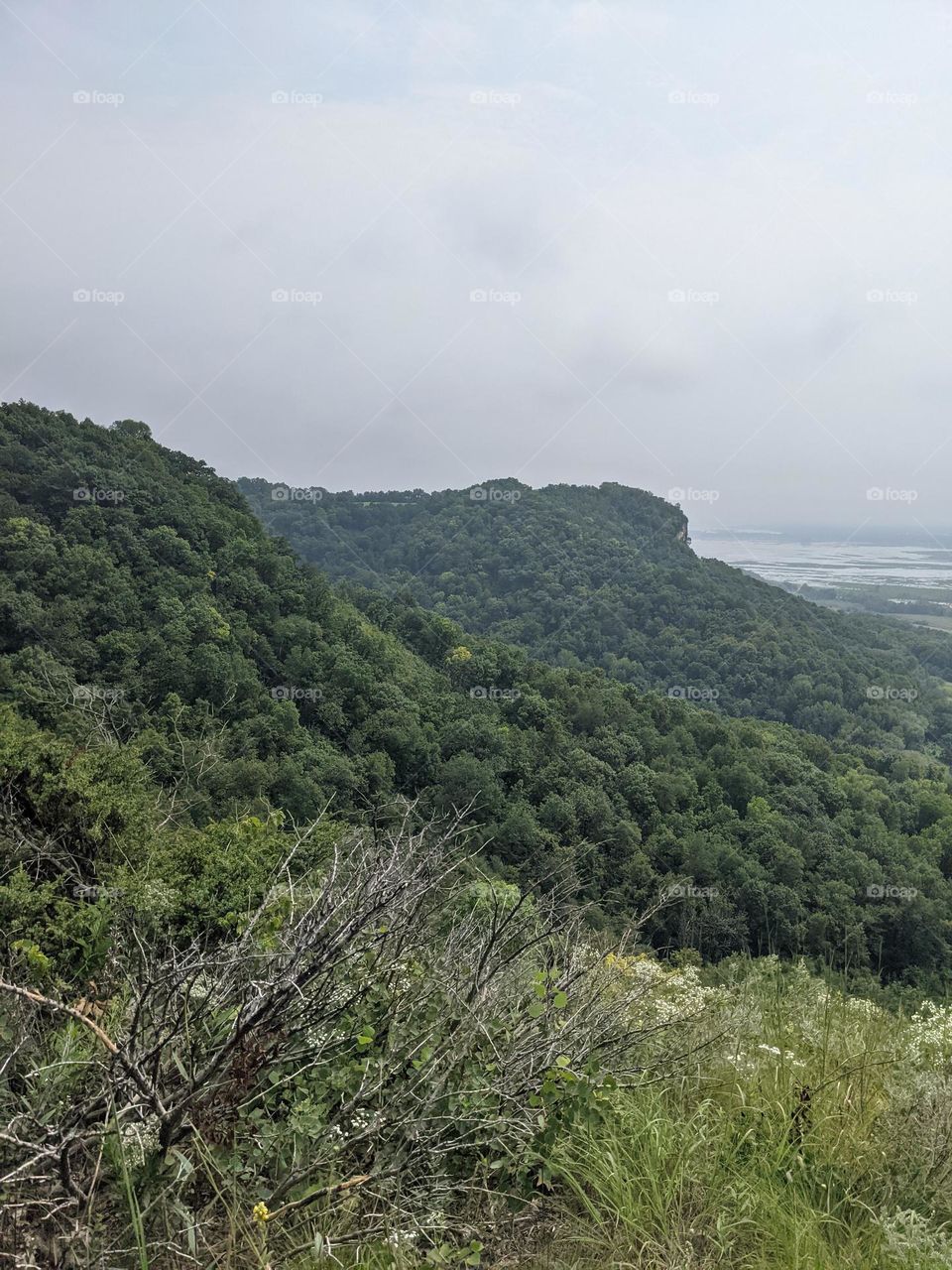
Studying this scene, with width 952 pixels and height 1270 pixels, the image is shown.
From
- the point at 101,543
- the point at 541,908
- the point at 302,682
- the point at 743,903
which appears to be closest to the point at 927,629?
the point at 743,903

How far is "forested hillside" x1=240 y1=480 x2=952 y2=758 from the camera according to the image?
44.6m

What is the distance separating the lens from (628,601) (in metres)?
55.8

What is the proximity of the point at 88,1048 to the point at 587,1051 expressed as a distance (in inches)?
53.6

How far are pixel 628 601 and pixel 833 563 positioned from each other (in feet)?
90.0

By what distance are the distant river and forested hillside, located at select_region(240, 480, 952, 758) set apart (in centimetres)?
270

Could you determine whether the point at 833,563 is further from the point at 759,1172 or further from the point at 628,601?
the point at 759,1172

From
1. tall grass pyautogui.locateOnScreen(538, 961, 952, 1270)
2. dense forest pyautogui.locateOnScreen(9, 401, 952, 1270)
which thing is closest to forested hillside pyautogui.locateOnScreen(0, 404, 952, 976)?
dense forest pyautogui.locateOnScreen(9, 401, 952, 1270)

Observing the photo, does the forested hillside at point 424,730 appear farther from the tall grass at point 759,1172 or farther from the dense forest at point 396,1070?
the tall grass at point 759,1172

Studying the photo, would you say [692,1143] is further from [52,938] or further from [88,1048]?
[52,938]

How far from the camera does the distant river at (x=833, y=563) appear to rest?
65438 mm

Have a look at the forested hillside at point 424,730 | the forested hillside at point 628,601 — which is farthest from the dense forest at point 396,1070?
the forested hillside at point 628,601

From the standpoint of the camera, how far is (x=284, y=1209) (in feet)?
5.42

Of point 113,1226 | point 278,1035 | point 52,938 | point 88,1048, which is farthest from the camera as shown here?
point 52,938

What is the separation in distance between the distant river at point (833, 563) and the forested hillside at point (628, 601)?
2.70 m
